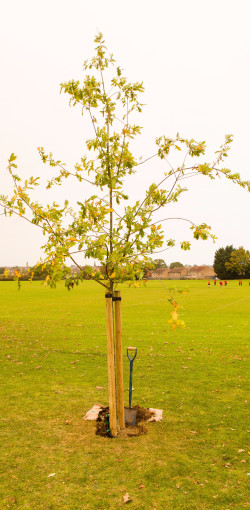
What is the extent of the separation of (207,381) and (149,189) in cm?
561

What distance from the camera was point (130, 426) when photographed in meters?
6.49

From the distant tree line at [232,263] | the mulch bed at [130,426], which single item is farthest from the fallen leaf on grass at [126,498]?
the distant tree line at [232,263]

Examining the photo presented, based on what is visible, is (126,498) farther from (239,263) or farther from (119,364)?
(239,263)

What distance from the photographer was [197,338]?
14.9 meters

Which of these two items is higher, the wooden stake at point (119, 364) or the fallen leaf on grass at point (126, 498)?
Result: the wooden stake at point (119, 364)

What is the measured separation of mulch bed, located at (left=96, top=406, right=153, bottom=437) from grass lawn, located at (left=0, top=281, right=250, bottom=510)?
15 centimetres

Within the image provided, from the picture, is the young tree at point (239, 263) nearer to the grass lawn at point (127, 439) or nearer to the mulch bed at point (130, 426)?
the grass lawn at point (127, 439)

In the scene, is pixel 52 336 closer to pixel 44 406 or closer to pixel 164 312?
pixel 44 406

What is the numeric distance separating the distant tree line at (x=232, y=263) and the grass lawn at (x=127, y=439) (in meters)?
97.4

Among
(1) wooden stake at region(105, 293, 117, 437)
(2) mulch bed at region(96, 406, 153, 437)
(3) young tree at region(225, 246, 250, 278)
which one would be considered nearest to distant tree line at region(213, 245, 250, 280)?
(3) young tree at region(225, 246, 250, 278)

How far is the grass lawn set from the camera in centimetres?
456

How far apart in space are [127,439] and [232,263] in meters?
106

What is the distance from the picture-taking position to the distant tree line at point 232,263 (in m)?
106

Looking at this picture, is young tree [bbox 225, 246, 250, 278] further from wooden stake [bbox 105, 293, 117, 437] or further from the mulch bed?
wooden stake [bbox 105, 293, 117, 437]
